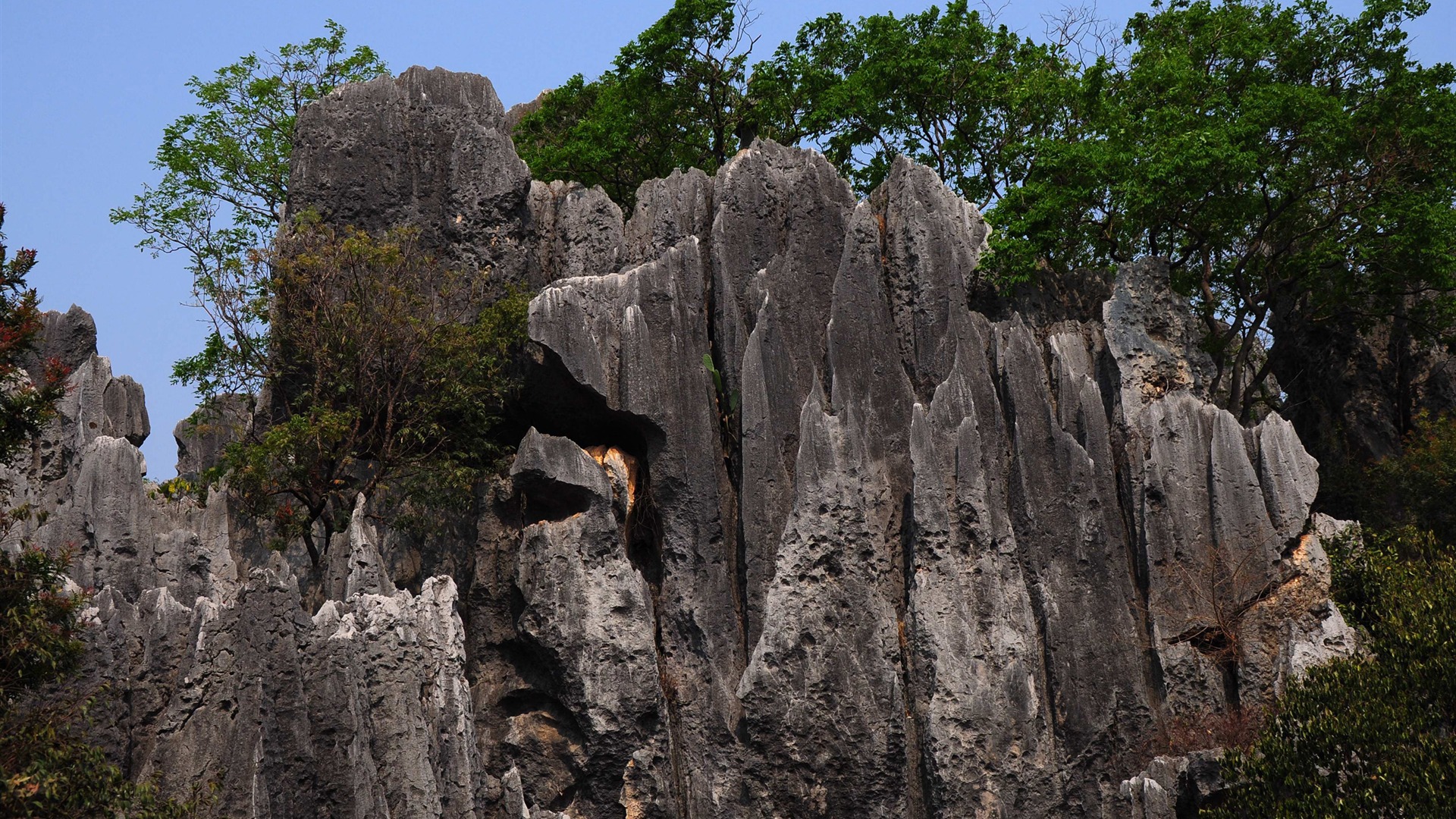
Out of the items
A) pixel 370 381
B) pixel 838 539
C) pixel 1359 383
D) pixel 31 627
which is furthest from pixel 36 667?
pixel 1359 383

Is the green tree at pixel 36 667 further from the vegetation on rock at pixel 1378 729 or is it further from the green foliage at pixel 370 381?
the vegetation on rock at pixel 1378 729

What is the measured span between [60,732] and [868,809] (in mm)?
13352

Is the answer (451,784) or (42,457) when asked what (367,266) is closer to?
(42,457)

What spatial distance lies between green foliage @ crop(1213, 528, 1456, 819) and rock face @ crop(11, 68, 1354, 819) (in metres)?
2.33

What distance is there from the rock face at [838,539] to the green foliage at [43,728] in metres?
5.84

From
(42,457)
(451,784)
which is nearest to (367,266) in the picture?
(42,457)

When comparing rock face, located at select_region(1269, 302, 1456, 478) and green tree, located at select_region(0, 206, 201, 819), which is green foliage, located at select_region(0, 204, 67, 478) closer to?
green tree, located at select_region(0, 206, 201, 819)

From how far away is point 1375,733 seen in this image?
19562 mm

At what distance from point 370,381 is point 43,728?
12271 millimetres

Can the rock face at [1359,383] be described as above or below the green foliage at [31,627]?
above

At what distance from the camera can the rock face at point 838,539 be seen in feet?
81.4

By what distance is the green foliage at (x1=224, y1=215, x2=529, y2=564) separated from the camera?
26.8m

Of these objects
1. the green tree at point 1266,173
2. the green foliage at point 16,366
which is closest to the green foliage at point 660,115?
the green tree at point 1266,173

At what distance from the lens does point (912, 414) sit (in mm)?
26328
